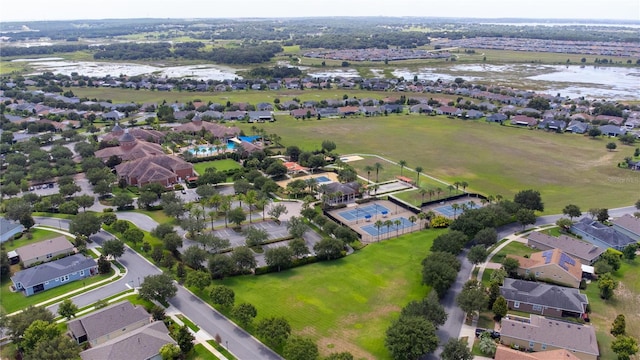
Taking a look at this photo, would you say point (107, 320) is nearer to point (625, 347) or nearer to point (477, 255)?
point (477, 255)

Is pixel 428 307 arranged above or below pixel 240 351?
above

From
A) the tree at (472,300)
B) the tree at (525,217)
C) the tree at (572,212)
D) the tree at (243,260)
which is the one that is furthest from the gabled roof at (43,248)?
the tree at (572,212)

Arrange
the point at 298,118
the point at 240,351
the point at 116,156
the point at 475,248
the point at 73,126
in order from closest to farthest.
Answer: the point at 240,351 → the point at 475,248 → the point at 116,156 → the point at 73,126 → the point at 298,118

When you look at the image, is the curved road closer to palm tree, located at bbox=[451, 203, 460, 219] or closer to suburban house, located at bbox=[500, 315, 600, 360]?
suburban house, located at bbox=[500, 315, 600, 360]

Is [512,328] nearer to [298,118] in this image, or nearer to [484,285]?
[484,285]

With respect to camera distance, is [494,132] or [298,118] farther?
[298,118]

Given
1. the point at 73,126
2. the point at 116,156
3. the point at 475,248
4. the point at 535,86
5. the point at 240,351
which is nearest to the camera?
the point at 240,351

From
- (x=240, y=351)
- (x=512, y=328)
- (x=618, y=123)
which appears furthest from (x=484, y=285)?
(x=618, y=123)

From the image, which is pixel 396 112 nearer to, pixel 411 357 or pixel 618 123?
pixel 618 123
